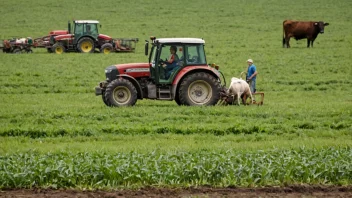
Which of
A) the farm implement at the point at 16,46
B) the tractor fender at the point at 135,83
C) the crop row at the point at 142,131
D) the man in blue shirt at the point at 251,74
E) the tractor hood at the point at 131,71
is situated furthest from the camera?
the farm implement at the point at 16,46

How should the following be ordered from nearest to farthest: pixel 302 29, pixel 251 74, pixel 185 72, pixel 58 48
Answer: pixel 185 72, pixel 251 74, pixel 58 48, pixel 302 29

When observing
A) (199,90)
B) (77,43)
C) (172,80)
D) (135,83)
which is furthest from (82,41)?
(199,90)

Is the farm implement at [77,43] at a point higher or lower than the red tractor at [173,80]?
higher

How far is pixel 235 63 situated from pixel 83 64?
6.94 metres

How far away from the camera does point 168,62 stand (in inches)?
805

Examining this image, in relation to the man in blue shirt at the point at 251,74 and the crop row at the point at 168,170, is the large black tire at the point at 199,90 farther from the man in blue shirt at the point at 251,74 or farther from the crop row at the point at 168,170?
the crop row at the point at 168,170

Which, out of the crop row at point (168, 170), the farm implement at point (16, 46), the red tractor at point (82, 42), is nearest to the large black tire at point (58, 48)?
the red tractor at point (82, 42)

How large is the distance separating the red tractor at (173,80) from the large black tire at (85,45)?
18.5 meters

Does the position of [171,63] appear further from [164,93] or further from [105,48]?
[105,48]

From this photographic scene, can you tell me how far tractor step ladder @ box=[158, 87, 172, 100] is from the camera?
2058 centimetres

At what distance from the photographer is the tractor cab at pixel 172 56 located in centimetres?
2033

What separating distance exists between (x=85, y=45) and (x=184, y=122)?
Result: 22128mm

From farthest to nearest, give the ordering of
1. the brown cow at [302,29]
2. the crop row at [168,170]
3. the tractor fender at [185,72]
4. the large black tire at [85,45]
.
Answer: the brown cow at [302,29] < the large black tire at [85,45] < the tractor fender at [185,72] < the crop row at [168,170]

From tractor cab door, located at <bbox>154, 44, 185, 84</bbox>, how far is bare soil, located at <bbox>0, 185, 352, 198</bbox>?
9234 mm
